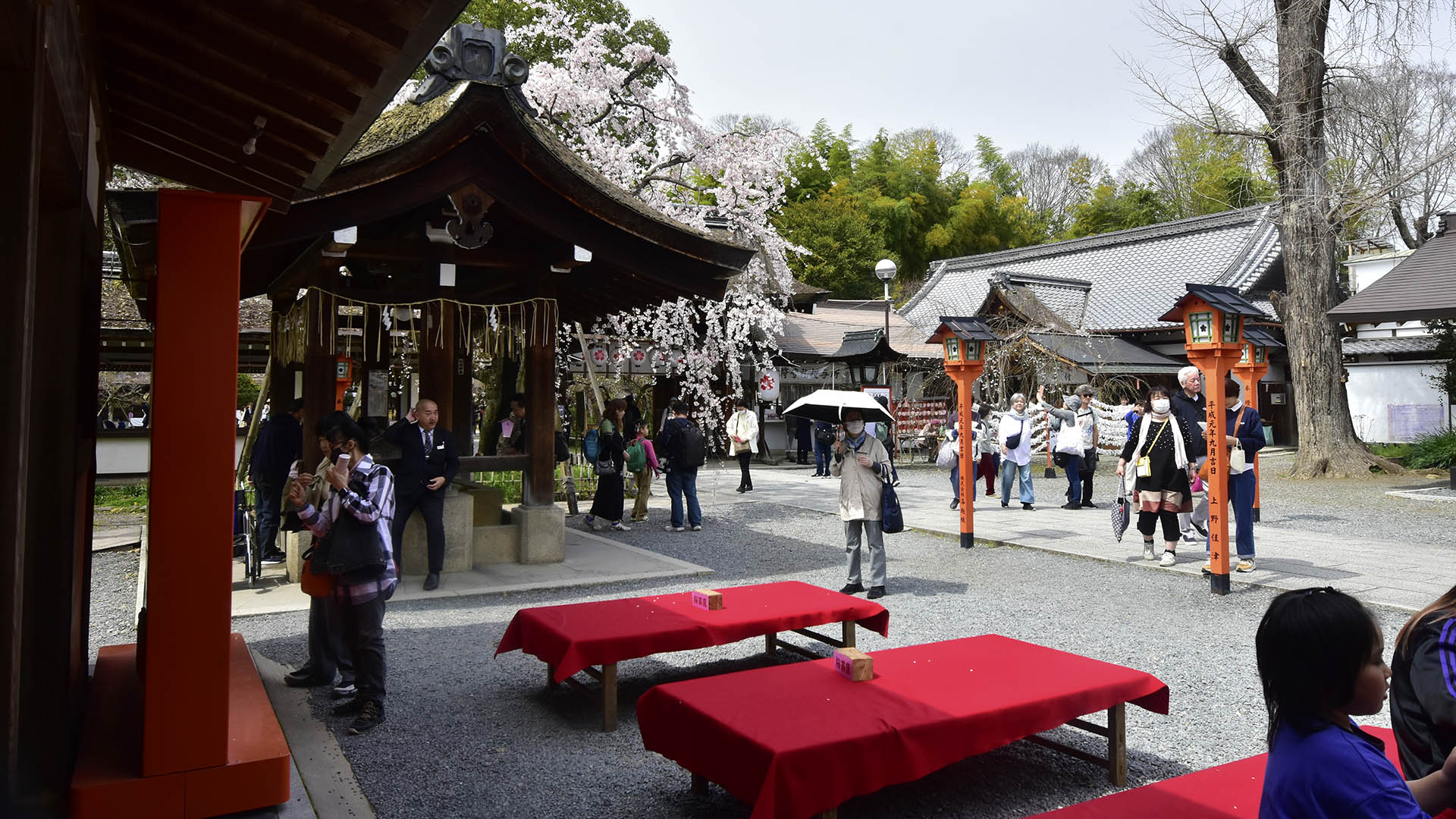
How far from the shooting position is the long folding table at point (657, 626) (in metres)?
4.72

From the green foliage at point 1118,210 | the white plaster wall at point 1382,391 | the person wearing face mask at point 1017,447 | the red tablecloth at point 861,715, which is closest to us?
the red tablecloth at point 861,715

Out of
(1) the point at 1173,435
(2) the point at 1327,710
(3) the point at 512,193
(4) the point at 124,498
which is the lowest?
(4) the point at 124,498

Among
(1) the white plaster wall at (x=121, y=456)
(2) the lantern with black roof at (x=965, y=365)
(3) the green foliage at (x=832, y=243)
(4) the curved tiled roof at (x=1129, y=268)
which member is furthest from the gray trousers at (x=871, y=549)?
(3) the green foliage at (x=832, y=243)

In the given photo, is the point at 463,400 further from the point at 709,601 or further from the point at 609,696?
the point at 609,696

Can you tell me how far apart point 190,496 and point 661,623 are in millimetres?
2519

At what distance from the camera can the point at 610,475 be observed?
459 inches

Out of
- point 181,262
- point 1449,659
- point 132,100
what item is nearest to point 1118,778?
point 1449,659

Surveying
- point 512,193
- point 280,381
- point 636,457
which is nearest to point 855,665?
point 512,193

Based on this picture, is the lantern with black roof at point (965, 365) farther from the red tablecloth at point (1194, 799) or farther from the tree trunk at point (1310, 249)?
the tree trunk at point (1310, 249)

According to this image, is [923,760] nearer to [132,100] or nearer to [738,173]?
[132,100]

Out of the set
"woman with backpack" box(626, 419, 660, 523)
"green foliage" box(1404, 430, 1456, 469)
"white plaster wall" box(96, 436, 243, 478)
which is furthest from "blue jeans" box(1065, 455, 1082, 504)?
"white plaster wall" box(96, 436, 243, 478)

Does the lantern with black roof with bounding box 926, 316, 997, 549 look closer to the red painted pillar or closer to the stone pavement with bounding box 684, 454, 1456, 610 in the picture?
the stone pavement with bounding box 684, 454, 1456, 610

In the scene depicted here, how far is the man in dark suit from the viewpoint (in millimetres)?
7664

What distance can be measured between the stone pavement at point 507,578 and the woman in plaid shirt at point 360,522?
9.14 ft
